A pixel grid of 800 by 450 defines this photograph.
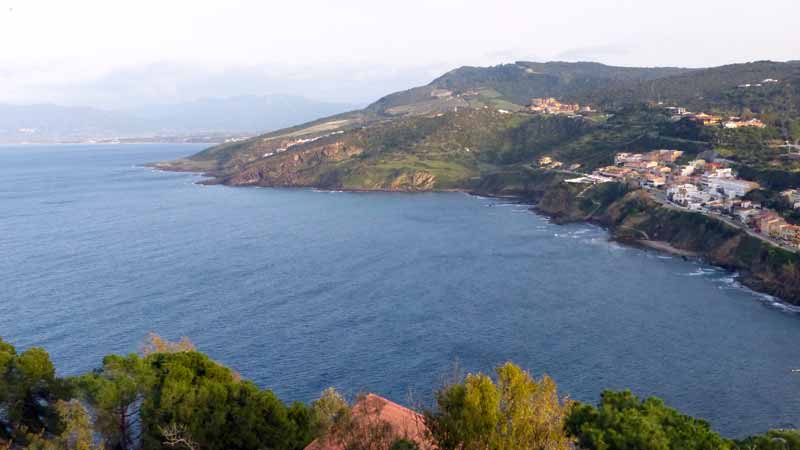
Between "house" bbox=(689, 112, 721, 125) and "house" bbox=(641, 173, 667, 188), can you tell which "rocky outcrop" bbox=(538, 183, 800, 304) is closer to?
"house" bbox=(641, 173, 667, 188)

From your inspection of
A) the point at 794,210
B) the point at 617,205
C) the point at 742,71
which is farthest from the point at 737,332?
the point at 742,71

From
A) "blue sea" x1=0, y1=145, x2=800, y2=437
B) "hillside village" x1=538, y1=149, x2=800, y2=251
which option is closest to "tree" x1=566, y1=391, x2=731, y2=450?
"blue sea" x1=0, y1=145, x2=800, y2=437

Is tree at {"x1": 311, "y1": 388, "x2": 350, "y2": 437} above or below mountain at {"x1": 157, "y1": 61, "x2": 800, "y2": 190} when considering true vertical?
below

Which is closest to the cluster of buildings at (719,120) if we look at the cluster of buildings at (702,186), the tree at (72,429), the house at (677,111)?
the house at (677,111)

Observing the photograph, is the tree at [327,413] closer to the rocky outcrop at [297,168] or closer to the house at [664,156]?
the house at [664,156]

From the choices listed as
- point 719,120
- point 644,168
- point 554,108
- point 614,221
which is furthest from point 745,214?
point 554,108

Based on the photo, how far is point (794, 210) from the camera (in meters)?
77.6

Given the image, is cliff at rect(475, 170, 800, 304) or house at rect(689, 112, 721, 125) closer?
cliff at rect(475, 170, 800, 304)

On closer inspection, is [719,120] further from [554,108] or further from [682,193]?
[554,108]

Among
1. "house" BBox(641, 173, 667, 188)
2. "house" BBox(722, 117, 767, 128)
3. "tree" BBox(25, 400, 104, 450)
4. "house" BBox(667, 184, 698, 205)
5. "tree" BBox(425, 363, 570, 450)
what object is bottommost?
"house" BBox(667, 184, 698, 205)

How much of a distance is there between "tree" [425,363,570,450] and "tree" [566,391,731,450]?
5236 millimetres

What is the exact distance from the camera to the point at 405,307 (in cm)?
5944

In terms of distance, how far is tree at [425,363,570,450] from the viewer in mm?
18562

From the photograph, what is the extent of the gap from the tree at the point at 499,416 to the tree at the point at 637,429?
5236mm
